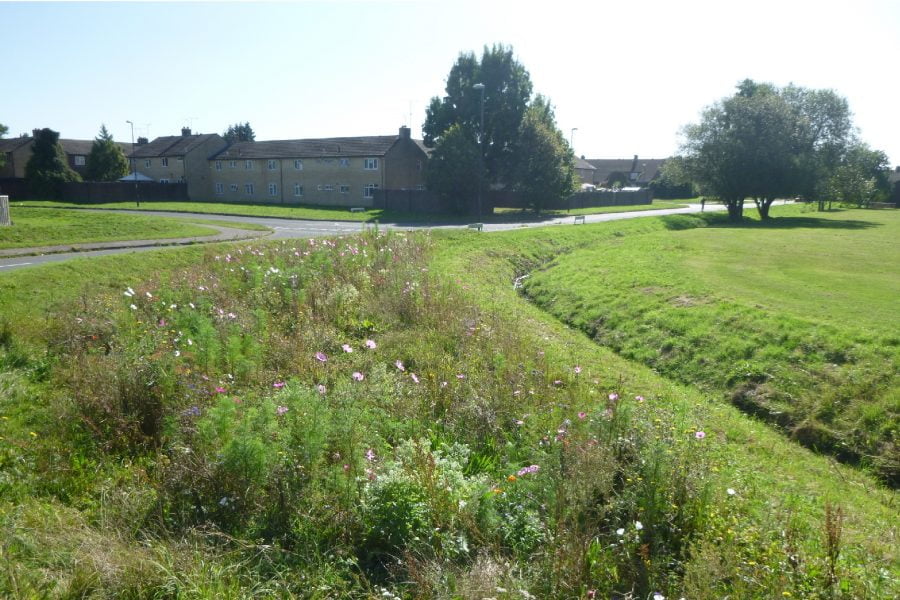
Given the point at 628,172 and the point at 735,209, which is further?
the point at 628,172

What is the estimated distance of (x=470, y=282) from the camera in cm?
1772

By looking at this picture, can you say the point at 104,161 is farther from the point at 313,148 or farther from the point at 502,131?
the point at 502,131

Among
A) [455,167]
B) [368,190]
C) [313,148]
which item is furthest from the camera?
[313,148]

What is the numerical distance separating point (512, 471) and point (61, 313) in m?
8.08

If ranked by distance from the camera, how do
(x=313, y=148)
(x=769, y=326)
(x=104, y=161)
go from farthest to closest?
(x=104, y=161) → (x=313, y=148) → (x=769, y=326)

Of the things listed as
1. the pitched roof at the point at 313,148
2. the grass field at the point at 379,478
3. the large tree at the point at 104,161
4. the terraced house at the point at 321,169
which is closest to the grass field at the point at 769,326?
the grass field at the point at 379,478

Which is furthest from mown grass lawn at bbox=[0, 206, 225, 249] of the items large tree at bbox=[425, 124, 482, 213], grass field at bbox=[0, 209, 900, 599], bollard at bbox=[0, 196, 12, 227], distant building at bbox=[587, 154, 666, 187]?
distant building at bbox=[587, 154, 666, 187]

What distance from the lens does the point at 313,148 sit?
201 ft

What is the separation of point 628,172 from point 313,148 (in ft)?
241

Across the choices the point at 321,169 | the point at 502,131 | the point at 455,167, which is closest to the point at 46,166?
the point at 321,169

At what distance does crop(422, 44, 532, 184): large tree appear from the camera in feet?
163

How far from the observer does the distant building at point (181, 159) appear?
67.4 metres

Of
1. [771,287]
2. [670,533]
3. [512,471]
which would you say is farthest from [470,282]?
[670,533]

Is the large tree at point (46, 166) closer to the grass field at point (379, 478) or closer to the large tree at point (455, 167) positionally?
the large tree at point (455, 167)
